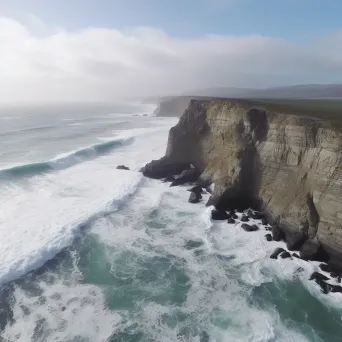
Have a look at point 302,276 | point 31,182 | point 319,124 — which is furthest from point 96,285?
point 31,182

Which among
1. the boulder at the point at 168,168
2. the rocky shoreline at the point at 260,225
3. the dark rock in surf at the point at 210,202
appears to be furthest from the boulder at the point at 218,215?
the boulder at the point at 168,168

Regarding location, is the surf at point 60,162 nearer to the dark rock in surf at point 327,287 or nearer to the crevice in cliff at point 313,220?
the crevice in cliff at point 313,220

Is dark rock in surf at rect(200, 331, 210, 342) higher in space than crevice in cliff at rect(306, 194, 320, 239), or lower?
lower

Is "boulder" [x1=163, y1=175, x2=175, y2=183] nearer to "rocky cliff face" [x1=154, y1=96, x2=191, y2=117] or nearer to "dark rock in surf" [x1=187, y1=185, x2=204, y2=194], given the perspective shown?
"dark rock in surf" [x1=187, y1=185, x2=204, y2=194]

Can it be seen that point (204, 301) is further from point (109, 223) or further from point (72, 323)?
point (109, 223)

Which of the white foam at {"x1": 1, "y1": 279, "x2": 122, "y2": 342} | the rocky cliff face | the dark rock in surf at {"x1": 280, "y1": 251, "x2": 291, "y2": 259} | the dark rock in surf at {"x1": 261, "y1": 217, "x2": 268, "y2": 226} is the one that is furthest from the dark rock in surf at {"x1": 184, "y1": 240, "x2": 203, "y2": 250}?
the rocky cliff face

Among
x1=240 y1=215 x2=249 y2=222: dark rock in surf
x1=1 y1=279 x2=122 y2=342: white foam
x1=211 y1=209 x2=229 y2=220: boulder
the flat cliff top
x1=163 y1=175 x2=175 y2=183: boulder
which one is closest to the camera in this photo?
x1=1 y1=279 x2=122 y2=342: white foam
